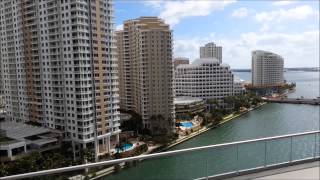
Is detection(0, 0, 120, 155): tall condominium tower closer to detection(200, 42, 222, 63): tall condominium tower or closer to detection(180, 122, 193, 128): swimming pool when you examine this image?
detection(180, 122, 193, 128): swimming pool

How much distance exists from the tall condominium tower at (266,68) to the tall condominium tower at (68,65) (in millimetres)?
21740

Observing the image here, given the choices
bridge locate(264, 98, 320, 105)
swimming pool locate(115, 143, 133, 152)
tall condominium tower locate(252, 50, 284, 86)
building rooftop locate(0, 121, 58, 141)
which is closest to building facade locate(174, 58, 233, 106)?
bridge locate(264, 98, 320, 105)

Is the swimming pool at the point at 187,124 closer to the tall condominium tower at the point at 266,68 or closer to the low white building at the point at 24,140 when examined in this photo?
the low white building at the point at 24,140

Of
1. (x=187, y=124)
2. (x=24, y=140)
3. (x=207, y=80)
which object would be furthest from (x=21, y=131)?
(x=207, y=80)

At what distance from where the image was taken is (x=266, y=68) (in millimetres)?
30016

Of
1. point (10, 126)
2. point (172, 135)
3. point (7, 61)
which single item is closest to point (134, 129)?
point (172, 135)

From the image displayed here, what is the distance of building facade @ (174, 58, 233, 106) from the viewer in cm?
2070

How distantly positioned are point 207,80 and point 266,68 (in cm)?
1145

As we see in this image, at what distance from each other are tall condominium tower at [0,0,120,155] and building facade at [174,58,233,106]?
10740 mm

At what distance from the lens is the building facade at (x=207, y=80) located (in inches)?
815

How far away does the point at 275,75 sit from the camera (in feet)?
99.2

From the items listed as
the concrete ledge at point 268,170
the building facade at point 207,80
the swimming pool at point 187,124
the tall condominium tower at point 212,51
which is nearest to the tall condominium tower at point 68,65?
the swimming pool at point 187,124

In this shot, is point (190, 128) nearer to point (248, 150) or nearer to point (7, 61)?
point (7, 61)

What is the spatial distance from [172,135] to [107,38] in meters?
4.17
